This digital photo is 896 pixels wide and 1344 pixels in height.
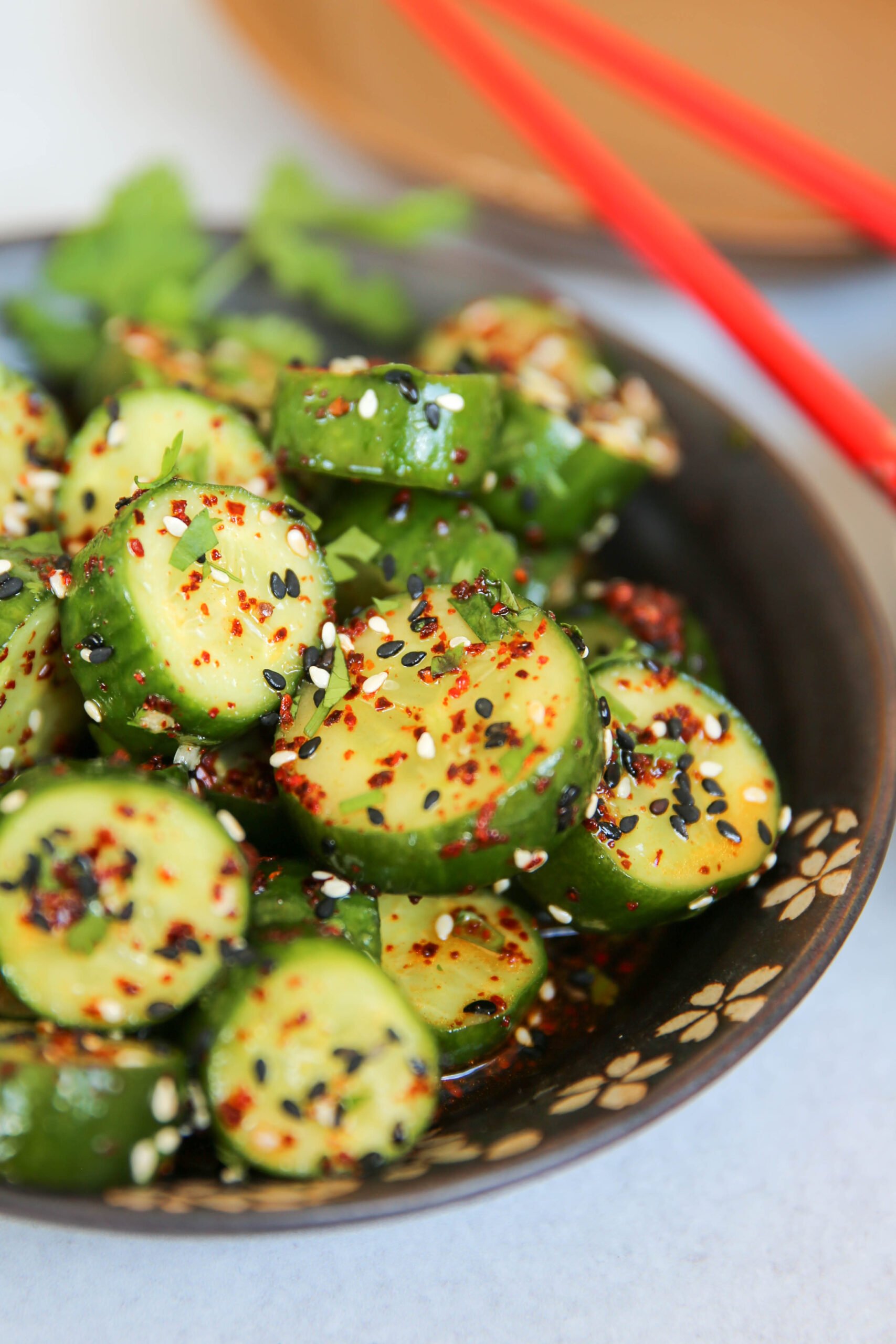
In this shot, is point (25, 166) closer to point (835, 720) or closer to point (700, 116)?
point (700, 116)

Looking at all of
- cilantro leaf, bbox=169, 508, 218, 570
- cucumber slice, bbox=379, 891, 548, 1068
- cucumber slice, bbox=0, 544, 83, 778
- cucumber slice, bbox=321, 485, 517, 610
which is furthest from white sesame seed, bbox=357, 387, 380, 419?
cucumber slice, bbox=379, 891, 548, 1068

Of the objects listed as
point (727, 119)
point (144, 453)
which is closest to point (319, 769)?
point (144, 453)

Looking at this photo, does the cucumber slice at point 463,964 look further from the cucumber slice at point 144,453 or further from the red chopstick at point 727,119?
the red chopstick at point 727,119

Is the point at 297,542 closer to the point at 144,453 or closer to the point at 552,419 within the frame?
the point at 144,453

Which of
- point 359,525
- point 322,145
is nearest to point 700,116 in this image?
point 322,145

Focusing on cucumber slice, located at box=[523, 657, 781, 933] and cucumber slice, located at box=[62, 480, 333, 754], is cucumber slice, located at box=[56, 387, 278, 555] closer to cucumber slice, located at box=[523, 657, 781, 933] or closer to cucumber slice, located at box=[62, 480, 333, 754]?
cucumber slice, located at box=[62, 480, 333, 754]

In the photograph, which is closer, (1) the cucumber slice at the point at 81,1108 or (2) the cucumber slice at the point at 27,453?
(1) the cucumber slice at the point at 81,1108

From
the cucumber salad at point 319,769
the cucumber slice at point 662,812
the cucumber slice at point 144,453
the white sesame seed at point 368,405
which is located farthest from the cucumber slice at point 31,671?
the cucumber slice at point 662,812
